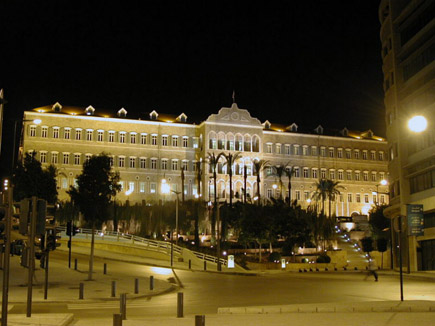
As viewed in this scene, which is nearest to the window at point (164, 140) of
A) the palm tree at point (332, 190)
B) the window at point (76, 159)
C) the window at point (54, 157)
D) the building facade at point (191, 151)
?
the building facade at point (191, 151)

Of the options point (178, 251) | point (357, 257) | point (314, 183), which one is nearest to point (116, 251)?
point (178, 251)

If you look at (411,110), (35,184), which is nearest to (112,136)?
(35,184)

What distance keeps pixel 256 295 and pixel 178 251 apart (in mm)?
27888

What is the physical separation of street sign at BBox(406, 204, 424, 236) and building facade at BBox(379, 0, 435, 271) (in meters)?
0.62

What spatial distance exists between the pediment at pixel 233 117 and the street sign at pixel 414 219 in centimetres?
5431

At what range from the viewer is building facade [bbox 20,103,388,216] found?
290 feet

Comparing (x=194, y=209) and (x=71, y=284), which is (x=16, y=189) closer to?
(x=71, y=284)

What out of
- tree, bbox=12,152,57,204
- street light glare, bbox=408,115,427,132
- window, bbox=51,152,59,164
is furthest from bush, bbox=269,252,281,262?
window, bbox=51,152,59,164

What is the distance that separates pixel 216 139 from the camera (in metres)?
94.2

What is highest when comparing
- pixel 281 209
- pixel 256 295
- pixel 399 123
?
pixel 399 123

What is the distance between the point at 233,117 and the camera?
9606cm

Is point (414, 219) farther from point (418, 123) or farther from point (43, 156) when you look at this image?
point (43, 156)

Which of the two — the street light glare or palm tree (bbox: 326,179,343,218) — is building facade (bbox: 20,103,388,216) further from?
the street light glare

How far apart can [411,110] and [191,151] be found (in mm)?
52023
